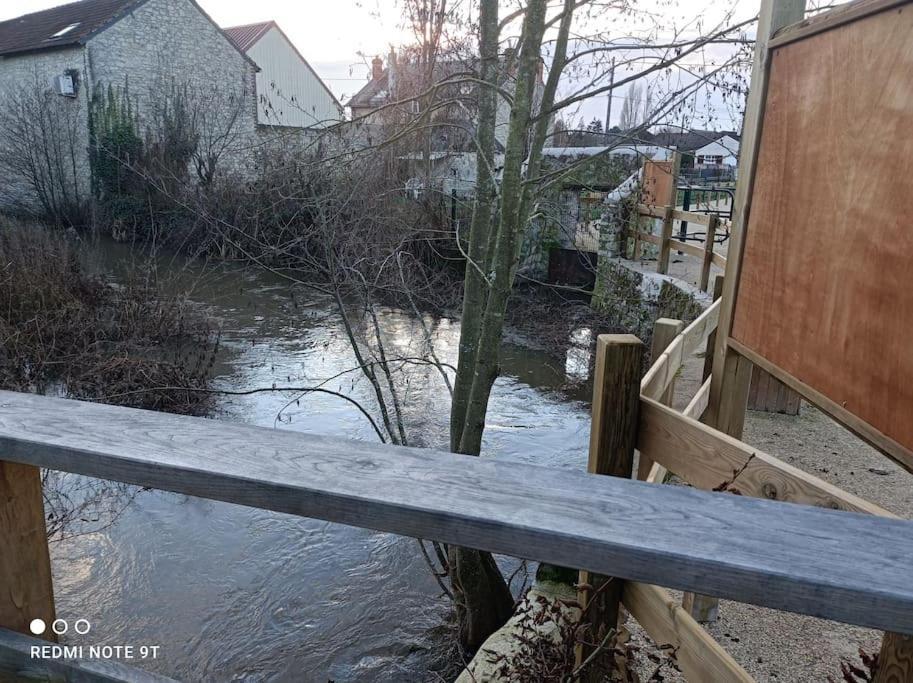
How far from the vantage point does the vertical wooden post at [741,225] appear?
2197 mm

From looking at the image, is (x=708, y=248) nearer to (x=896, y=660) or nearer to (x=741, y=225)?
(x=741, y=225)

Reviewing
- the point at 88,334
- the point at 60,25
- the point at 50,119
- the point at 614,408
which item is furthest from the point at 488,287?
the point at 60,25

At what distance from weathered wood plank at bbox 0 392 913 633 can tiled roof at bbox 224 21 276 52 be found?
3264 centimetres

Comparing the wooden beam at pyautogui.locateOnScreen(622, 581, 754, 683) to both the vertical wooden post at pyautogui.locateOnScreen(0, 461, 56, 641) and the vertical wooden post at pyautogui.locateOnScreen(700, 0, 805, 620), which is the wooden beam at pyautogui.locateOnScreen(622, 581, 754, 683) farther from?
the vertical wooden post at pyautogui.locateOnScreen(0, 461, 56, 641)

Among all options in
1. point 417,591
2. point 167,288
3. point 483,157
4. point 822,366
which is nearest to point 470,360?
point 483,157

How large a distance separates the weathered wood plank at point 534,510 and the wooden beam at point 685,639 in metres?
0.92

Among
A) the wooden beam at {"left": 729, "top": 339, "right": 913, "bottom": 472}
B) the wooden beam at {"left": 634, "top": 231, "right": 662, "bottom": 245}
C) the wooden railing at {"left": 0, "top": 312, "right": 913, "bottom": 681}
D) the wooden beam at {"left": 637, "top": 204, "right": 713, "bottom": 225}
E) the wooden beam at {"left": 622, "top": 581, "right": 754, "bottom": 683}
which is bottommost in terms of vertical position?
the wooden beam at {"left": 622, "top": 581, "right": 754, "bottom": 683}

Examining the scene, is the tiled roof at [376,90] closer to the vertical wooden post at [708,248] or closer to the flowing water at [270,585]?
the flowing water at [270,585]

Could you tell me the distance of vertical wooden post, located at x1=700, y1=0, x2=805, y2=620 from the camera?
86.5 inches

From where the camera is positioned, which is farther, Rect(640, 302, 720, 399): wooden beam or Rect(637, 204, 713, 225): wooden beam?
Rect(637, 204, 713, 225): wooden beam

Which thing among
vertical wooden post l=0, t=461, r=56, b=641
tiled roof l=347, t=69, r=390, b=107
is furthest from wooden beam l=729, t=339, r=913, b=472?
tiled roof l=347, t=69, r=390, b=107

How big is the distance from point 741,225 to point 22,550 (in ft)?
7.27

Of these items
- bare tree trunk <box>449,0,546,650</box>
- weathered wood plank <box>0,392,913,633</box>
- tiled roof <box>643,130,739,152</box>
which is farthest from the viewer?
tiled roof <box>643,130,739,152</box>

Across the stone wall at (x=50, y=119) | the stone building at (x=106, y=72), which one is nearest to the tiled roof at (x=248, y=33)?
the stone building at (x=106, y=72)
